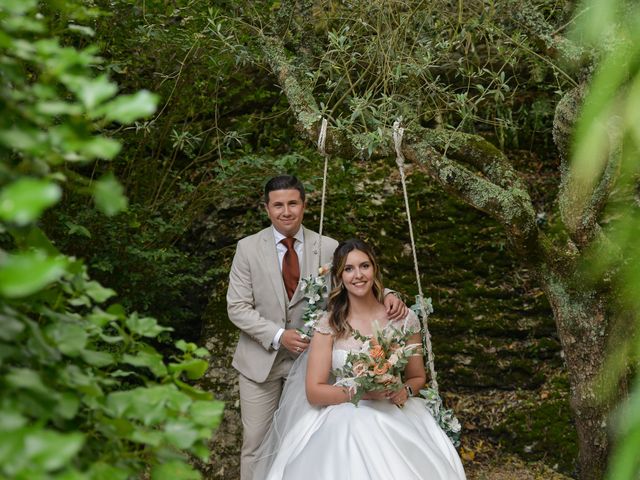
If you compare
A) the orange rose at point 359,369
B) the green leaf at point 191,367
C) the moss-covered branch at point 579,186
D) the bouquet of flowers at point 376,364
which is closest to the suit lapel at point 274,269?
the bouquet of flowers at point 376,364

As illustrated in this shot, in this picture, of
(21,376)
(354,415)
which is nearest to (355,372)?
(354,415)

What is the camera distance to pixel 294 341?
3.75 metres

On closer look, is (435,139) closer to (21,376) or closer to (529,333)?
(529,333)

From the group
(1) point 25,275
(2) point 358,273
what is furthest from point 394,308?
(1) point 25,275

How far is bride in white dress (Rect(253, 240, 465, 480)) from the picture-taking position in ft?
10.0

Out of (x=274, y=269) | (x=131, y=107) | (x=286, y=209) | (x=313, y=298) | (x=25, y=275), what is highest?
(x=286, y=209)

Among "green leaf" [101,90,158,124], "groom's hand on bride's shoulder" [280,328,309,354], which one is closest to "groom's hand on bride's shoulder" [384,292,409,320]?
"groom's hand on bride's shoulder" [280,328,309,354]

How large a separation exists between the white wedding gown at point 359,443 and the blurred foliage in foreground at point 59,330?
5.84 ft

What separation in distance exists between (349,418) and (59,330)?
7.27 ft

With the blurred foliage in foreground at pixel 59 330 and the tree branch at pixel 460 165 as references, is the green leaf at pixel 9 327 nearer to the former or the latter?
the blurred foliage in foreground at pixel 59 330

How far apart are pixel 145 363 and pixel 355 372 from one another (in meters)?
1.96

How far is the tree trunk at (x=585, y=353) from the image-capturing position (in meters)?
3.72

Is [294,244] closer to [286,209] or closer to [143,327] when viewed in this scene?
[286,209]

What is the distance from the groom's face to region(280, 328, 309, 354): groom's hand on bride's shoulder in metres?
0.53
